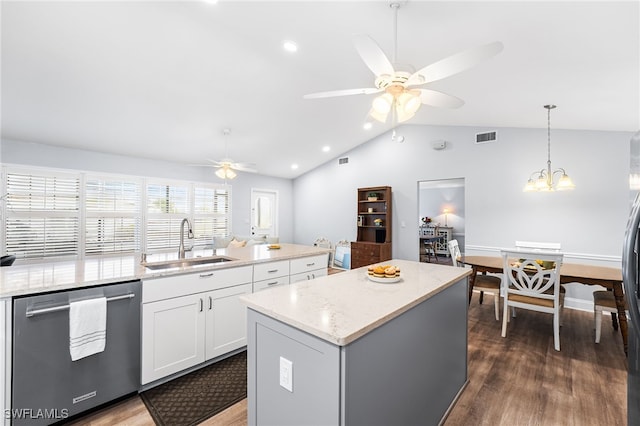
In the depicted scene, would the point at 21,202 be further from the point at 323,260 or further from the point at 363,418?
the point at 363,418

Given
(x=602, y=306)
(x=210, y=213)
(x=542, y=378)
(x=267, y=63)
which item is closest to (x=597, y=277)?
(x=602, y=306)

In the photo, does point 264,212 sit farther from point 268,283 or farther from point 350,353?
point 350,353

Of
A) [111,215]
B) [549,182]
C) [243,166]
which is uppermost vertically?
[243,166]

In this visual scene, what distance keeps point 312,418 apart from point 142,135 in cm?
495

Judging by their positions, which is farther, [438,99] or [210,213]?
[210,213]

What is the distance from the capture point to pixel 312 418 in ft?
3.73

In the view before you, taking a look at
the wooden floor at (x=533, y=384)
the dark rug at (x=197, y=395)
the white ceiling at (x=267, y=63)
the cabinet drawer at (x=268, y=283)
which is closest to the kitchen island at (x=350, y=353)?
the wooden floor at (x=533, y=384)

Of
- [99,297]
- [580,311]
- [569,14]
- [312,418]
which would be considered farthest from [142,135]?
[580,311]

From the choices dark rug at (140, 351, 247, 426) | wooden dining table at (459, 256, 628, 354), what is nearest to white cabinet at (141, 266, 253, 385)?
dark rug at (140, 351, 247, 426)

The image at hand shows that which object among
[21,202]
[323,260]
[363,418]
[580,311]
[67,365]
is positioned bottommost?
[580,311]

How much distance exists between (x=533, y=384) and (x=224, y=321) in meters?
2.61

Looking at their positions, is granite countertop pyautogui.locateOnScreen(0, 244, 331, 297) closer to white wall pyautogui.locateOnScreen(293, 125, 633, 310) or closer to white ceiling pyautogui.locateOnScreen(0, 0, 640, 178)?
white ceiling pyautogui.locateOnScreen(0, 0, 640, 178)

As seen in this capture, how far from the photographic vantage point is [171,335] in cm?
217

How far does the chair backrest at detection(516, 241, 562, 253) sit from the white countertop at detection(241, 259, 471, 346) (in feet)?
10.1
